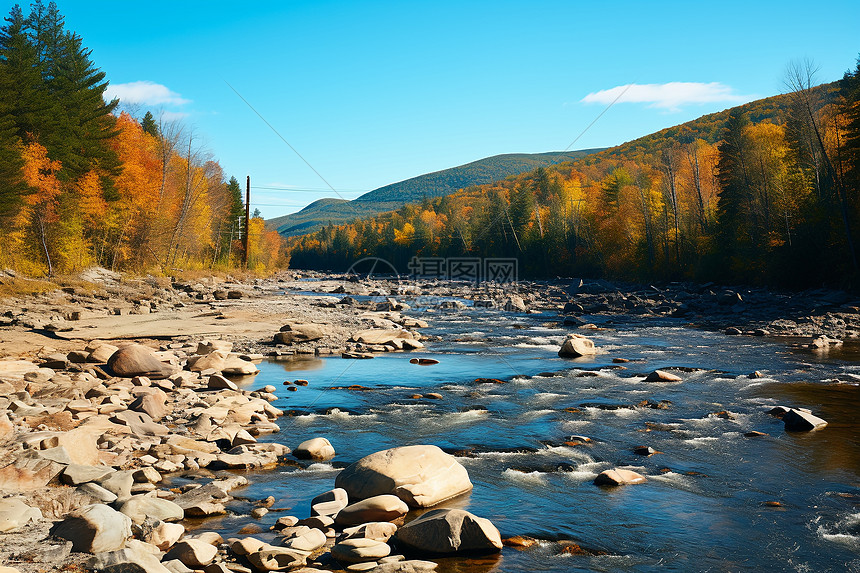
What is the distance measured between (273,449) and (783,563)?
7.09m

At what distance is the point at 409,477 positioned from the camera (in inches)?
278

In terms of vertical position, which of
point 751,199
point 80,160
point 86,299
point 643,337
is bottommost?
point 643,337

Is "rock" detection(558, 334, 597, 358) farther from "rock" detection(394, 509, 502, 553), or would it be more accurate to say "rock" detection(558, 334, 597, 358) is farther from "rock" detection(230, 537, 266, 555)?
"rock" detection(230, 537, 266, 555)

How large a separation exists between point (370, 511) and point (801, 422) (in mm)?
8777

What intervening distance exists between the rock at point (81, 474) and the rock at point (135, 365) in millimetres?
7326

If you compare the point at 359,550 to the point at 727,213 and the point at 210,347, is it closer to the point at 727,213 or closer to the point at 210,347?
the point at 210,347

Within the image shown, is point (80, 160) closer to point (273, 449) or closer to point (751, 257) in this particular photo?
point (273, 449)

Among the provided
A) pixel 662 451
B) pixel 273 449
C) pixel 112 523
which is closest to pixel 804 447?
pixel 662 451

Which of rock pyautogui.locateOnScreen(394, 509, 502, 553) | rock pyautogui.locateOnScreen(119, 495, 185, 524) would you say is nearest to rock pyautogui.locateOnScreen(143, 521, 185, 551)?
rock pyautogui.locateOnScreen(119, 495, 185, 524)

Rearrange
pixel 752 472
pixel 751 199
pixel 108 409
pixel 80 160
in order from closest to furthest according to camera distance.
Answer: pixel 752 472 → pixel 108 409 → pixel 80 160 → pixel 751 199

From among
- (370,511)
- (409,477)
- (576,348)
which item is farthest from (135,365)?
(576,348)

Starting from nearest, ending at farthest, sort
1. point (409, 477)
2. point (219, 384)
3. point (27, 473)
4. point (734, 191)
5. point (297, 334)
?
point (27, 473), point (409, 477), point (219, 384), point (297, 334), point (734, 191)

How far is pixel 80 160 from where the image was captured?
122 ft

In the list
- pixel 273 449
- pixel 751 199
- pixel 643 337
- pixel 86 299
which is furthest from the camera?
pixel 751 199
